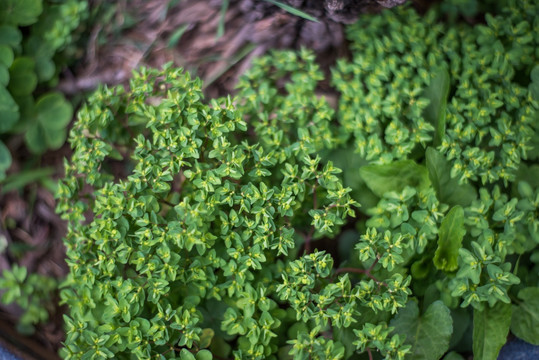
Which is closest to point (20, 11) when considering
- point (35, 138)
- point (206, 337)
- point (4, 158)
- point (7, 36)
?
point (7, 36)

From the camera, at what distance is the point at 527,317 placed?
7.01 ft

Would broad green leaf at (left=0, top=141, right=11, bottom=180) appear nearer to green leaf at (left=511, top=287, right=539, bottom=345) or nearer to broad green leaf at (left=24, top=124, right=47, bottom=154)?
broad green leaf at (left=24, top=124, right=47, bottom=154)

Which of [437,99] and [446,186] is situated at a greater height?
[437,99]

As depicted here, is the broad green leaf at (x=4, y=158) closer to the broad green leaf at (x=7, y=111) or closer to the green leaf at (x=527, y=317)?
the broad green leaf at (x=7, y=111)

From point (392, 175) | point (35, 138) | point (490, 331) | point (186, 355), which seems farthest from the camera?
point (35, 138)

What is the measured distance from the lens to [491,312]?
210 cm

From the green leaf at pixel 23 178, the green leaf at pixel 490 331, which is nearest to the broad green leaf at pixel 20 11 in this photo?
the green leaf at pixel 23 178

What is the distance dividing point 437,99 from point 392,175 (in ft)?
1.57

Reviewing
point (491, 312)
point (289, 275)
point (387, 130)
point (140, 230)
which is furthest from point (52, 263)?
point (491, 312)

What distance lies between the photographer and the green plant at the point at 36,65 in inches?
106

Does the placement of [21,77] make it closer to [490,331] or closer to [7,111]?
[7,111]

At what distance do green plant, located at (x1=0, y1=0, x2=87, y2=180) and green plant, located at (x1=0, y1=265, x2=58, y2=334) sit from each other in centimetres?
52

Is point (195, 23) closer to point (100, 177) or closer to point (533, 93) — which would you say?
point (100, 177)

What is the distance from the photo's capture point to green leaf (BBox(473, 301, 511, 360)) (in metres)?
2.03
